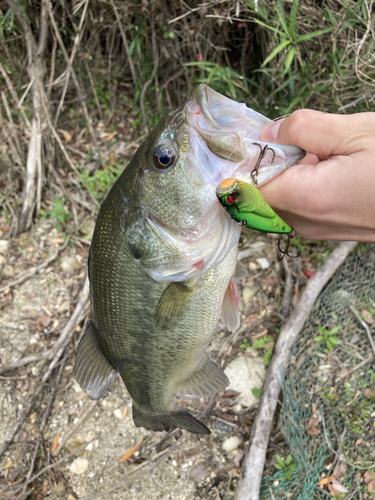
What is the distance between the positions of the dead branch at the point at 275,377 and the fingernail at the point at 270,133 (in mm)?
2004

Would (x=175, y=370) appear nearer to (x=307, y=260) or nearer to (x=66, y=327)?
(x=66, y=327)

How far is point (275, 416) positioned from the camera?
9.86 feet

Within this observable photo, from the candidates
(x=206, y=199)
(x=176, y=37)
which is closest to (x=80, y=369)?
(x=206, y=199)

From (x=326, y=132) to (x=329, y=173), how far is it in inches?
6.4

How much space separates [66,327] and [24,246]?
1.06 m

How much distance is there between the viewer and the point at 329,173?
4.29ft

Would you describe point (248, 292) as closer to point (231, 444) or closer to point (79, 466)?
point (231, 444)

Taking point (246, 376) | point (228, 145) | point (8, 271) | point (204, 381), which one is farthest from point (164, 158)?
point (8, 271)

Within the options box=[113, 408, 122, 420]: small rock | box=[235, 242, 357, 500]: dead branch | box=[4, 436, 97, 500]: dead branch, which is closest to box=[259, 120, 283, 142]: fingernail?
box=[235, 242, 357, 500]: dead branch

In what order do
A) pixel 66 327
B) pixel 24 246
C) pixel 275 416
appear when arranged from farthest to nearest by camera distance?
1. pixel 24 246
2. pixel 66 327
3. pixel 275 416

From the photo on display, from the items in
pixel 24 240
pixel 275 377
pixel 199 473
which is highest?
pixel 24 240

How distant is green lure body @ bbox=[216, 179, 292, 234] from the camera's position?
1.21 metres

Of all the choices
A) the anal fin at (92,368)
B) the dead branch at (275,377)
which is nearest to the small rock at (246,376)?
the dead branch at (275,377)

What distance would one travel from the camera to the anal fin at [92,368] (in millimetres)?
1871
